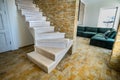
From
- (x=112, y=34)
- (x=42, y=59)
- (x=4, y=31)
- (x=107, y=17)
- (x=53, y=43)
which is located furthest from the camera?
(x=107, y=17)

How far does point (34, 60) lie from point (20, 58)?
67 cm

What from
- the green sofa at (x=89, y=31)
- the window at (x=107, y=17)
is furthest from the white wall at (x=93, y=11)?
the green sofa at (x=89, y=31)

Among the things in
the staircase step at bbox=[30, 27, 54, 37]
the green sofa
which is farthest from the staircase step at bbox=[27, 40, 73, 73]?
the green sofa

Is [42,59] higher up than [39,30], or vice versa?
[39,30]

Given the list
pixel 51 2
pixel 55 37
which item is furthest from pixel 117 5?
pixel 55 37

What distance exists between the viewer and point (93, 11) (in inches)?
238

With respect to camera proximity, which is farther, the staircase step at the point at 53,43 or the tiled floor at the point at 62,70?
→ the staircase step at the point at 53,43

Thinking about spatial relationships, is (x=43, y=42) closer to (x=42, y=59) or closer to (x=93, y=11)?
(x=42, y=59)

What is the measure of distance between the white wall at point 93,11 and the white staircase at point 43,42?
4.21m

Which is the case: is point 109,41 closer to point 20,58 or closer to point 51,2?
point 51,2

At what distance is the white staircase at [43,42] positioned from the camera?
2129 millimetres

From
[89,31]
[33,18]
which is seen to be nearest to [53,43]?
[33,18]

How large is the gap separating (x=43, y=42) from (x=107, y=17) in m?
5.37

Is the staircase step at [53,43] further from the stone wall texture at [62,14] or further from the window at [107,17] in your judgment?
the window at [107,17]
